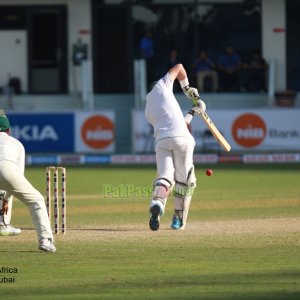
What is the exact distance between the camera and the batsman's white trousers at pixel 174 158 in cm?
1492

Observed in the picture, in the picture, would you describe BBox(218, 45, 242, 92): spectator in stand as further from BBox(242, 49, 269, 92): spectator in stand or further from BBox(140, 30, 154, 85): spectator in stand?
BBox(140, 30, 154, 85): spectator in stand

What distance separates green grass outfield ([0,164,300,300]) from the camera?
422 inches

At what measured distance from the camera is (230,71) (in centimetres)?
3422

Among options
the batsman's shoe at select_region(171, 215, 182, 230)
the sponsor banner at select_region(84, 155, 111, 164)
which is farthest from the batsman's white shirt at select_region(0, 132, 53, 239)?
the sponsor banner at select_region(84, 155, 111, 164)

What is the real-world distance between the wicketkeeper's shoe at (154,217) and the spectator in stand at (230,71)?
64.5 ft

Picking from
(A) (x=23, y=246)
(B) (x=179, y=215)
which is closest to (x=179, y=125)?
(B) (x=179, y=215)

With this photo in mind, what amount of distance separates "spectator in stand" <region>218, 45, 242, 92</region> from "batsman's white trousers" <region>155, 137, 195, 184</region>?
63.3 ft

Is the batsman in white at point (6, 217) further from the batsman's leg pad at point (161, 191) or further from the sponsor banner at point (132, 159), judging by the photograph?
the sponsor banner at point (132, 159)

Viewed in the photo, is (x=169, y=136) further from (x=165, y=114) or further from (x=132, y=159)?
(x=132, y=159)

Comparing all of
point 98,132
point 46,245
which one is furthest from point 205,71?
point 46,245

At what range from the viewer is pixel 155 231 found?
1522cm

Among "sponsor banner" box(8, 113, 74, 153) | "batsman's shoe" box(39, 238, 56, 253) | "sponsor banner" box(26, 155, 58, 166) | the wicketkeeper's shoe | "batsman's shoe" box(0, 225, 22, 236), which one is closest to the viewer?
"batsman's shoe" box(39, 238, 56, 253)

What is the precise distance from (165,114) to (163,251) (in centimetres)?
234

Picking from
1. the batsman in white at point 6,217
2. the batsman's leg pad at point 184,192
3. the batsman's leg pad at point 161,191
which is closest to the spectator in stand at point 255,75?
the batsman's leg pad at point 184,192
